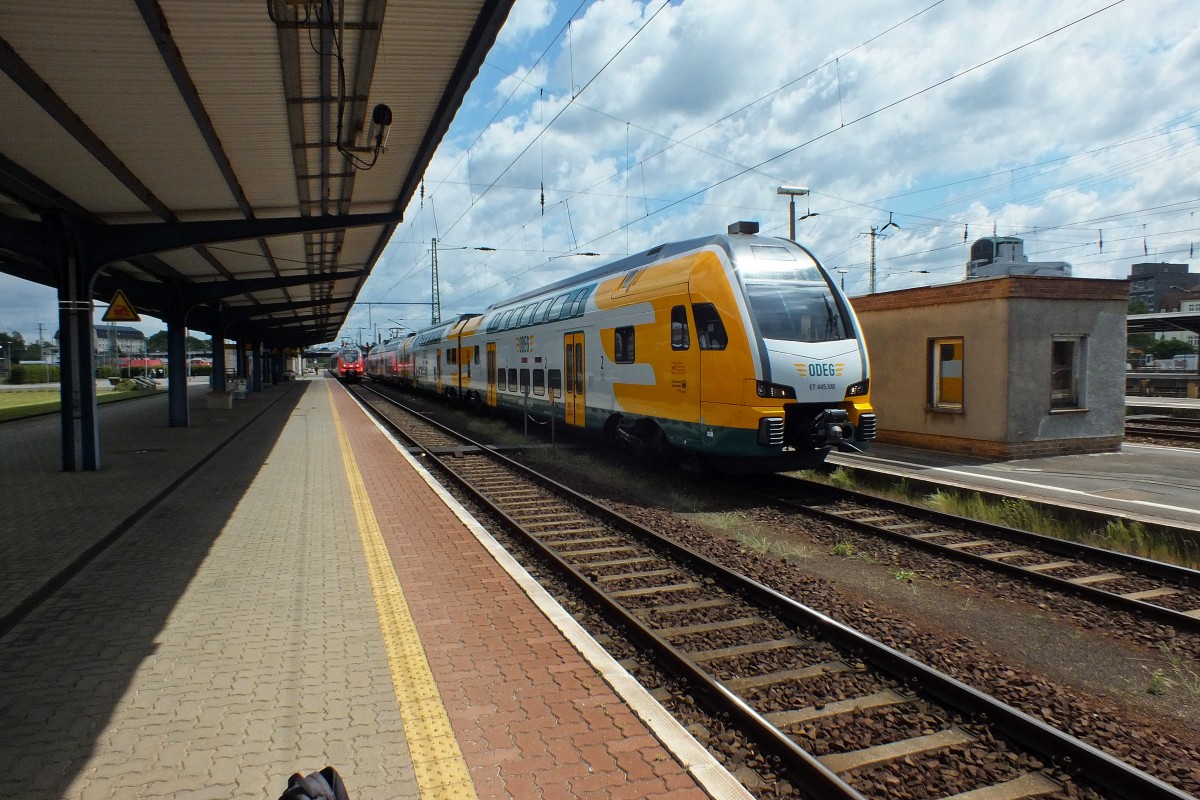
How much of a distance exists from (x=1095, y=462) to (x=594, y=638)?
35.6 ft

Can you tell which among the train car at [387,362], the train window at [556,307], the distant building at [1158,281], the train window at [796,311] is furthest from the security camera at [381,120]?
the distant building at [1158,281]

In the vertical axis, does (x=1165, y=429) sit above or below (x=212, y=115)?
below

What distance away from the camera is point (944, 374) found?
13648 mm

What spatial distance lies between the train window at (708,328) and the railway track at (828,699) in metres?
3.14

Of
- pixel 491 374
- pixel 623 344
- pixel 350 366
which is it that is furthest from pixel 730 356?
pixel 350 366

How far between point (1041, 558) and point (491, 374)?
14568mm

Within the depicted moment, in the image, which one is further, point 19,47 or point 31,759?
point 19,47

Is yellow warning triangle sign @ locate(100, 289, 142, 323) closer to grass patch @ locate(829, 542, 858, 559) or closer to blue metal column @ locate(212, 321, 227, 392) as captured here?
grass patch @ locate(829, 542, 858, 559)

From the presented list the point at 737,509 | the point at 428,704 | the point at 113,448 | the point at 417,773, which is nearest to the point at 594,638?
the point at 428,704

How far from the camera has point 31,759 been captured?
129 inches

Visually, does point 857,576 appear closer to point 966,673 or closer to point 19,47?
point 966,673

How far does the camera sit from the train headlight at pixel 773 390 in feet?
28.9

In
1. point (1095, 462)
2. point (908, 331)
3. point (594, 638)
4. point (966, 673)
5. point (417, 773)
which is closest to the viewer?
point (417, 773)

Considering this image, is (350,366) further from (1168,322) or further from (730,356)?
(730,356)
